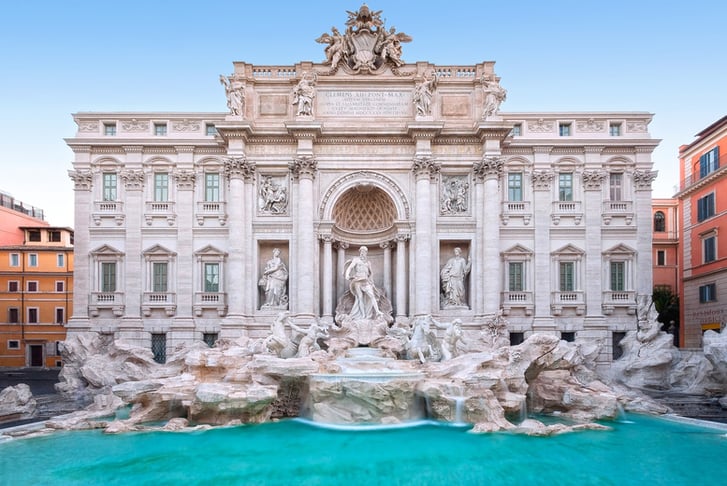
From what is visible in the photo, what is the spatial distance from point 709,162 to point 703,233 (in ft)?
13.0

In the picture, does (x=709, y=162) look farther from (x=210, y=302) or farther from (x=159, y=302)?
(x=159, y=302)

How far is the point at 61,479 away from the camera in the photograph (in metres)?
10.6

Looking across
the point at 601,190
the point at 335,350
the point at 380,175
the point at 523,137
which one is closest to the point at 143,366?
the point at 335,350

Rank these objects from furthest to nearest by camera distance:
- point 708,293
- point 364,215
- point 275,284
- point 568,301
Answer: point 708,293 → point 364,215 → point 568,301 → point 275,284

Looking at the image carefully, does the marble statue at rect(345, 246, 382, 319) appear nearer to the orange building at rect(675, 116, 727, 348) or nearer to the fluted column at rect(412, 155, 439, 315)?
the fluted column at rect(412, 155, 439, 315)

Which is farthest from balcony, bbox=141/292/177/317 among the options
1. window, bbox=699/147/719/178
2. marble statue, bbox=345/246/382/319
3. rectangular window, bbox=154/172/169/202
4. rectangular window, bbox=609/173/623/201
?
window, bbox=699/147/719/178

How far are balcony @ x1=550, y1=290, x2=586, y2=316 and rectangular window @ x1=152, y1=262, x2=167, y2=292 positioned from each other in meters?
18.1

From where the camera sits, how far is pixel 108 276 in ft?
78.7

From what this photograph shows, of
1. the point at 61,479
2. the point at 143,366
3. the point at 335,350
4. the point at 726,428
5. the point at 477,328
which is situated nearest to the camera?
the point at 61,479

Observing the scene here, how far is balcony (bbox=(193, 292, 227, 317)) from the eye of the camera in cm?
2347

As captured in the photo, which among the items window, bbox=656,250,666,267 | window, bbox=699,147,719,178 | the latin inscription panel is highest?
the latin inscription panel

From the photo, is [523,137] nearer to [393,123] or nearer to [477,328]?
[393,123]

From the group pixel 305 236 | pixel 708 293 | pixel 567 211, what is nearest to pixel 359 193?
pixel 305 236

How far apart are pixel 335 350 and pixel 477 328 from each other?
738cm
